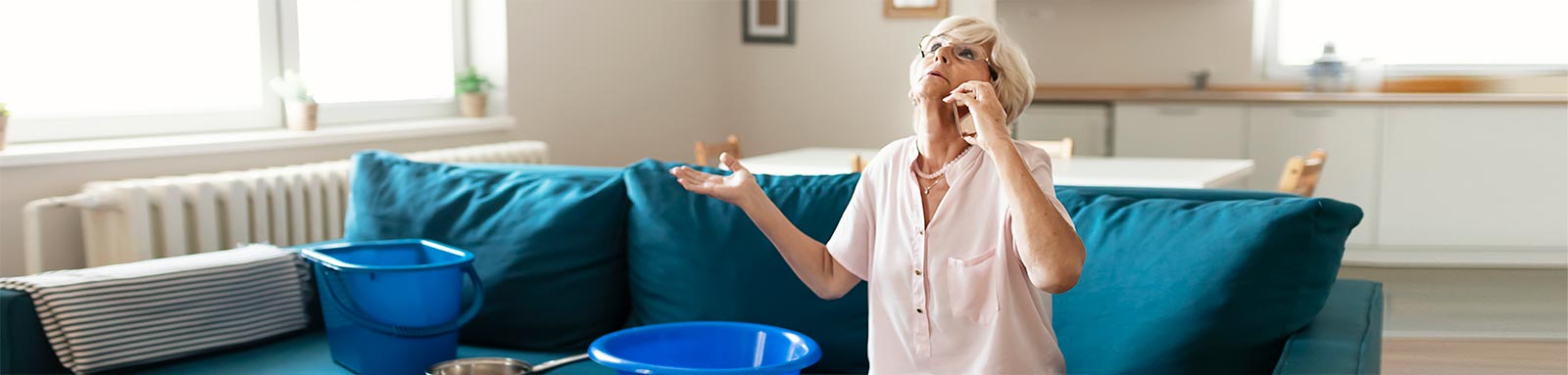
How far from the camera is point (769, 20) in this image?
5.58 metres

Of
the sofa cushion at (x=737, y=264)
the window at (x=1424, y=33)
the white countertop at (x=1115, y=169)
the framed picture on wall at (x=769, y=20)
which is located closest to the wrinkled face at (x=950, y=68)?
the sofa cushion at (x=737, y=264)

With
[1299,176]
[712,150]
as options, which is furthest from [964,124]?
[712,150]

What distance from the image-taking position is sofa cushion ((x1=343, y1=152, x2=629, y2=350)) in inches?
89.6

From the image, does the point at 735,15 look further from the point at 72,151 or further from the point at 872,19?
the point at 72,151

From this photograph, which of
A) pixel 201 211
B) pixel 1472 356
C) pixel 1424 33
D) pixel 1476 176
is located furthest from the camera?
pixel 1424 33

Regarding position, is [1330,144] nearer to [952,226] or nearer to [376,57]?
[376,57]

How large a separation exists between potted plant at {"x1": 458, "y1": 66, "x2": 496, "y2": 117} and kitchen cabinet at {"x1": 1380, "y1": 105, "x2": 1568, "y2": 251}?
3.70m

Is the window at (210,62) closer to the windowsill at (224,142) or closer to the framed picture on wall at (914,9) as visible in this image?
the windowsill at (224,142)

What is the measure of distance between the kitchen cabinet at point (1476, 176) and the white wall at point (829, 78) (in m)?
1.99

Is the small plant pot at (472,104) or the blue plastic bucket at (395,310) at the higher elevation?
the small plant pot at (472,104)

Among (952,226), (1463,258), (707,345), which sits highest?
(952,226)

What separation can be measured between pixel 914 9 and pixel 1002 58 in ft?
12.8

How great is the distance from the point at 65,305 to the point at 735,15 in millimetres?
3838

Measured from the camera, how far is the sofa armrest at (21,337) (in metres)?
2.00
